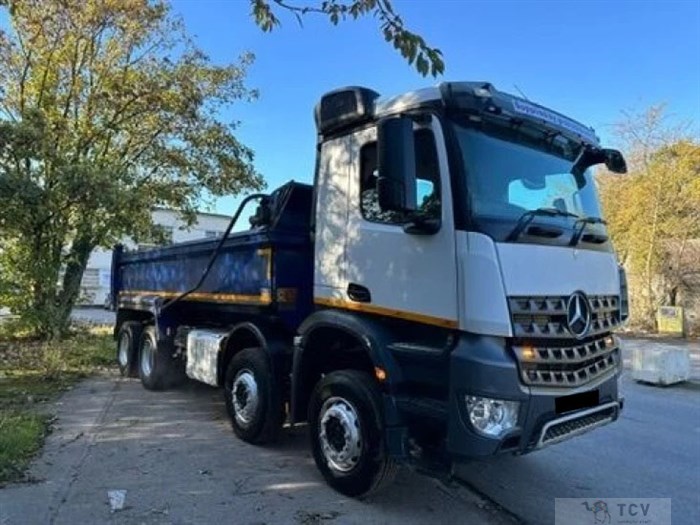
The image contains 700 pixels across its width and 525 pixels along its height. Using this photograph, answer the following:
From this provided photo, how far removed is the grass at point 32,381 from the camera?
5434 millimetres

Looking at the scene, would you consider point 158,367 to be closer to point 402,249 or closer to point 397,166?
point 402,249

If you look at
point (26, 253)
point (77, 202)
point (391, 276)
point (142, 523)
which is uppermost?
point (77, 202)

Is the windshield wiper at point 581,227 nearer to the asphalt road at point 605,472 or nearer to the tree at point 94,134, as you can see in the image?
the asphalt road at point 605,472

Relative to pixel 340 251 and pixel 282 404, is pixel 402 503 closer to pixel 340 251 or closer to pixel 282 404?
pixel 282 404

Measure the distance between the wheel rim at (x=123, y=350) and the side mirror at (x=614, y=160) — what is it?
756 cm

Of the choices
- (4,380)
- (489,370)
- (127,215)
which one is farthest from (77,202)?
(489,370)

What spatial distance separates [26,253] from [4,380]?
6.49 meters


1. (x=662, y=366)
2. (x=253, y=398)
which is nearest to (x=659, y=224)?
(x=662, y=366)

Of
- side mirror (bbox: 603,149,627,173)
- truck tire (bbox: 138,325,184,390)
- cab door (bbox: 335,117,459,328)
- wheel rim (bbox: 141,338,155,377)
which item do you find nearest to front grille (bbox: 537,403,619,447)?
cab door (bbox: 335,117,459,328)

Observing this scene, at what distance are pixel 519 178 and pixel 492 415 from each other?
5.38ft

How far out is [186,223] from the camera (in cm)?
1755

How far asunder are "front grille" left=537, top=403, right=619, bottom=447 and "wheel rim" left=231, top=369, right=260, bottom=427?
271 centimetres

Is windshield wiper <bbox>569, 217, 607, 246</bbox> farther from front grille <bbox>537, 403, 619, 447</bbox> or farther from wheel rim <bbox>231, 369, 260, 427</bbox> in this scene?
wheel rim <bbox>231, 369, 260, 427</bbox>

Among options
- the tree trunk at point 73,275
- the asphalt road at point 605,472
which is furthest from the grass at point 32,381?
the asphalt road at point 605,472
